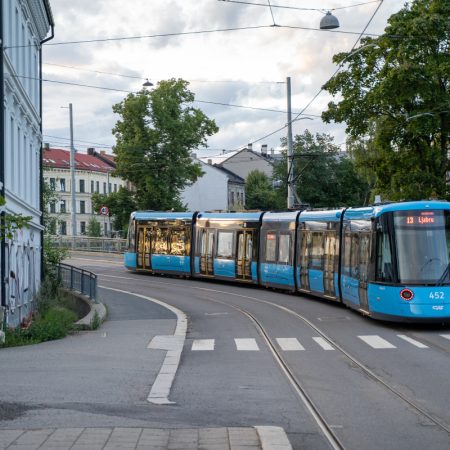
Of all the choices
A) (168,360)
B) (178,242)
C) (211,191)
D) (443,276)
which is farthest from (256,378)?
(211,191)

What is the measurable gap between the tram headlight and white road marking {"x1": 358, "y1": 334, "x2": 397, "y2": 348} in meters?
1.12

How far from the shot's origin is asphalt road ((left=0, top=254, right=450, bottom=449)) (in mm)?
9273

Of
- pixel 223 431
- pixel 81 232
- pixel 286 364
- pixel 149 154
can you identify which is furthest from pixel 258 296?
pixel 81 232

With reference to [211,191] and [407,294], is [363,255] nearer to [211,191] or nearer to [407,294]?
[407,294]

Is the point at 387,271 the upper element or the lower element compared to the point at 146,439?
upper

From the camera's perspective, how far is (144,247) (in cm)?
4359

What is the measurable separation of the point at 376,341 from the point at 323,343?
41.4 inches

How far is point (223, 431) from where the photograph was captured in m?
8.48

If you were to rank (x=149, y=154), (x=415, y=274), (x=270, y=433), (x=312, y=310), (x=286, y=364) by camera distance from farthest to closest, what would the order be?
(x=149, y=154) → (x=312, y=310) → (x=415, y=274) → (x=286, y=364) → (x=270, y=433)

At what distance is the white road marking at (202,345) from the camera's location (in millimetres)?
17548

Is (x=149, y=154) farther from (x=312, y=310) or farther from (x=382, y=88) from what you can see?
(x=312, y=310)

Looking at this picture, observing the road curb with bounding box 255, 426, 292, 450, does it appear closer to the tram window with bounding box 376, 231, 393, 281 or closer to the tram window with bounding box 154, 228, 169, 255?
the tram window with bounding box 376, 231, 393, 281

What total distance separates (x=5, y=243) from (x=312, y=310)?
8.94 metres

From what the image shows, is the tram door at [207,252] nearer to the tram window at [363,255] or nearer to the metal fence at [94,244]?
the tram window at [363,255]
